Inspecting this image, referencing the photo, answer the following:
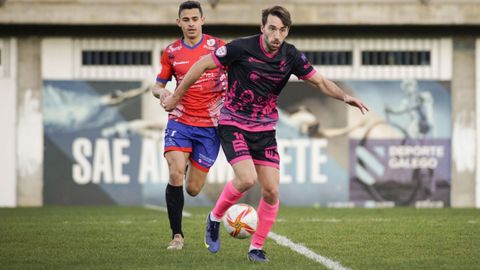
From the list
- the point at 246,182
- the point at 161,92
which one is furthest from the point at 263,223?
the point at 161,92

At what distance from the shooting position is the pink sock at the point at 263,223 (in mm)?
9180

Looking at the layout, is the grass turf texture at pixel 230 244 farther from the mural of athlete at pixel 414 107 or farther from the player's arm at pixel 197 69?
the mural of athlete at pixel 414 107

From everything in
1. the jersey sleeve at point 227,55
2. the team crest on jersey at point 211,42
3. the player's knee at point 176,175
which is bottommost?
the player's knee at point 176,175

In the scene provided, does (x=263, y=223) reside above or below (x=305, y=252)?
above

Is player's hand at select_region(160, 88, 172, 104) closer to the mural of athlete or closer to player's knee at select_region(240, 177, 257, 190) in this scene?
player's knee at select_region(240, 177, 257, 190)

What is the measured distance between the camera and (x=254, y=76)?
920 cm

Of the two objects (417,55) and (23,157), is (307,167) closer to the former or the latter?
(417,55)

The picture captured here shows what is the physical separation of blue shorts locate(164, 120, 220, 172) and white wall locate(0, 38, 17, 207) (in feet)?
41.1

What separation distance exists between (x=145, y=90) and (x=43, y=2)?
2703 mm

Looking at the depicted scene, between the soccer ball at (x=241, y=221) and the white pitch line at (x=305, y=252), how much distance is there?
52cm

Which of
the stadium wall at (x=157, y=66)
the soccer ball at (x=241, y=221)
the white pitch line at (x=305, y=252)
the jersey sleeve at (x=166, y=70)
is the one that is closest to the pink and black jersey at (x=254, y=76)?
the soccer ball at (x=241, y=221)

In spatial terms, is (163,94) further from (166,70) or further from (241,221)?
(241,221)

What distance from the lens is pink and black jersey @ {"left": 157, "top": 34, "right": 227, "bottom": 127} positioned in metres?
11.0

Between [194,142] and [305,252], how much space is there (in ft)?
5.94
